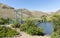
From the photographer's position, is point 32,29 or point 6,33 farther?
point 32,29

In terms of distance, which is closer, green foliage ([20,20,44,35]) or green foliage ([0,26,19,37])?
green foliage ([0,26,19,37])

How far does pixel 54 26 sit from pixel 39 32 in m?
3.54

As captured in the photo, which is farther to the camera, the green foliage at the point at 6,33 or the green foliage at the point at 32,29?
the green foliage at the point at 32,29

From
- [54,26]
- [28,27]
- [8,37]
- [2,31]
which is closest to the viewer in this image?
[8,37]

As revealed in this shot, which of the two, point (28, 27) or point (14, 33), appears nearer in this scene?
point (14, 33)

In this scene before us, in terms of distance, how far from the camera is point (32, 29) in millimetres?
27062

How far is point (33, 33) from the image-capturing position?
26484 millimetres

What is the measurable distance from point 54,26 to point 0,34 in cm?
696

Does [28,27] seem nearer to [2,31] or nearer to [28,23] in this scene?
[28,23]

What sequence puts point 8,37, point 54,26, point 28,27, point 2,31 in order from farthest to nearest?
point 28,27
point 2,31
point 54,26
point 8,37

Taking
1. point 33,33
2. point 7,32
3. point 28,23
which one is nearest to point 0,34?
point 7,32

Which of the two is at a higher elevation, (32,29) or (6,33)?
(32,29)

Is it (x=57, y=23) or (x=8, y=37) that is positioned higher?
(x=57, y=23)

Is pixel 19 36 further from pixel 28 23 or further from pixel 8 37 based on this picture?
pixel 28 23
